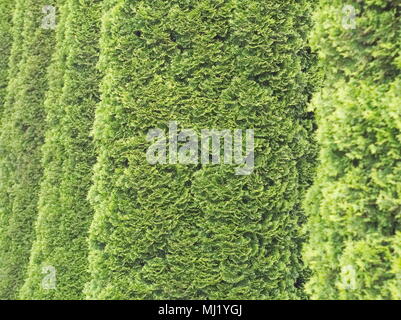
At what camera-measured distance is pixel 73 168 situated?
27.7 feet

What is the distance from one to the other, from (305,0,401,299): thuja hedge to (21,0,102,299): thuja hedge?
547 cm

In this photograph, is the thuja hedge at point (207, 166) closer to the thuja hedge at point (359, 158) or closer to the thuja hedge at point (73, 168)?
the thuja hedge at point (359, 158)

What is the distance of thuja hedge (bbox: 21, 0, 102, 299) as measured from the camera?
8281 millimetres

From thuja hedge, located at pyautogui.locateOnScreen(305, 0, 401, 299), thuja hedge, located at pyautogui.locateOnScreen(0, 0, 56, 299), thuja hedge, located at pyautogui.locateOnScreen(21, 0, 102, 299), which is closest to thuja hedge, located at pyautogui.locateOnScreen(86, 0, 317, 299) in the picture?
thuja hedge, located at pyautogui.locateOnScreen(305, 0, 401, 299)

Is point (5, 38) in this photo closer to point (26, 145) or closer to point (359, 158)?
point (26, 145)

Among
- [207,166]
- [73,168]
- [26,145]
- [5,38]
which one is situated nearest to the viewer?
[207,166]

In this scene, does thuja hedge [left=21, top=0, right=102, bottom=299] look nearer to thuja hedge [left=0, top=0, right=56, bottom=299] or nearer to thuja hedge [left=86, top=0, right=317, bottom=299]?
thuja hedge [left=0, top=0, right=56, bottom=299]

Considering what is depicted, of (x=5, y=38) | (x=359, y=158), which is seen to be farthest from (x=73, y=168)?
(x=5, y=38)

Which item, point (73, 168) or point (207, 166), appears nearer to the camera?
point (207, 166)

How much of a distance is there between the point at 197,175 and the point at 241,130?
745 mm

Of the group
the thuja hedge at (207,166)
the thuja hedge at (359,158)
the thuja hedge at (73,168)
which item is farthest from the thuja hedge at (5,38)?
the thuja hedge at (359,158)

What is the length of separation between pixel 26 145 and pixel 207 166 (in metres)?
6.56

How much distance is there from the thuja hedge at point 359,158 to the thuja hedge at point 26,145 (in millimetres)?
8237

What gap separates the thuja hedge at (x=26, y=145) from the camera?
416 inches
